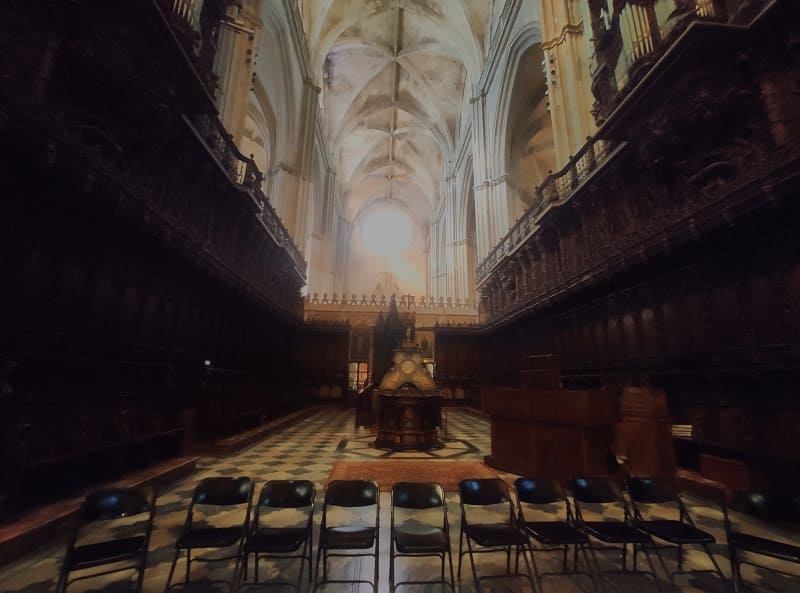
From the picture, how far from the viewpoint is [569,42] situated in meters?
9.57

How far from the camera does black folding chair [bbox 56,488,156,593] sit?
177 centimetres

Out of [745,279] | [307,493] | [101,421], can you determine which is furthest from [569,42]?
[101,421]

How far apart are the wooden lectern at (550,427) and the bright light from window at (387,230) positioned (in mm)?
31860

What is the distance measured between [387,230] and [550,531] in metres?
35.5

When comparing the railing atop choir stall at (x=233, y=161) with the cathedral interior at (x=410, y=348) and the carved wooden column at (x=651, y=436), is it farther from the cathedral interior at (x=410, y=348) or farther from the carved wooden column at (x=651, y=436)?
the carved wooden column at (x=651, y=436)

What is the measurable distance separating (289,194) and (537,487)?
14674mm

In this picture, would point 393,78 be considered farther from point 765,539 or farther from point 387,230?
point 765,539

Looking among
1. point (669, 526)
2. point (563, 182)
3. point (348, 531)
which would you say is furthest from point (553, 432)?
point (563, 182)

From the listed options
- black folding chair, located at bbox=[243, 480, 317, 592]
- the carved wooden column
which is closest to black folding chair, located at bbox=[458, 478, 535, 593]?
black folding chair, located at bbox=[243, 480, 317, 592]

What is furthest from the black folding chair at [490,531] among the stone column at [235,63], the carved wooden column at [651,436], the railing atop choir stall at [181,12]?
the stone column at [235,63]

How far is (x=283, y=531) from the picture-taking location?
2248mm

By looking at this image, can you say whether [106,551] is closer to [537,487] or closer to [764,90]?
[537,487]

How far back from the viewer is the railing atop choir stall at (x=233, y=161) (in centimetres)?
648

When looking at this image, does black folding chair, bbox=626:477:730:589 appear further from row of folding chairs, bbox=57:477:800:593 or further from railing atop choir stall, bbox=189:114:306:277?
railing atop choir stall, bbox=189:114:306:277
